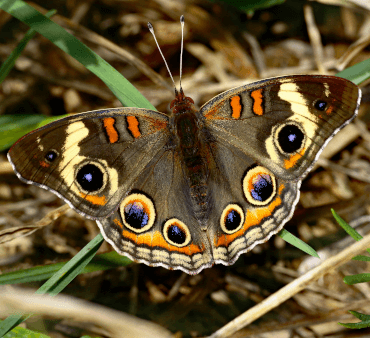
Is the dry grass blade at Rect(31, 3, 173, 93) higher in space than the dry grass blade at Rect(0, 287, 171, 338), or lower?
higher

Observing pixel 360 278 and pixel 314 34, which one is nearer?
pixel 360 278

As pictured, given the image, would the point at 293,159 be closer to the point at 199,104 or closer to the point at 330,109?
the point at 330,109

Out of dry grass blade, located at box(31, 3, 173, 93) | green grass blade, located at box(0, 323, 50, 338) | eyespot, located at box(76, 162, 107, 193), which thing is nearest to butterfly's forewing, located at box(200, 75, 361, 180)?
eyespot, located at box(76, 162, 107, 193)

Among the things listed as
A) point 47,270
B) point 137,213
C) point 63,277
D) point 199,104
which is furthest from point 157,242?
point 199,104

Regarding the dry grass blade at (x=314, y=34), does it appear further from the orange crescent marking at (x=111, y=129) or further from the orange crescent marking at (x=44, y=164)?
the orange crescent marking at (x=44, y=164)

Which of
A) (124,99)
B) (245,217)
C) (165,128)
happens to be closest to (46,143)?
(124,99)

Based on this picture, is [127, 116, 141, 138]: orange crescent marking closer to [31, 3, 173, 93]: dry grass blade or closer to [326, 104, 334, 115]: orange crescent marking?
[31, 3, 173, 93]: dry grass blade

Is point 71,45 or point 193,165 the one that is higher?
point 71,45
